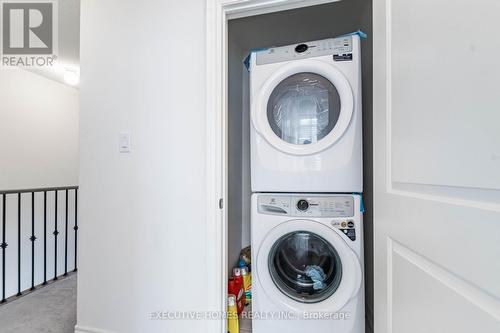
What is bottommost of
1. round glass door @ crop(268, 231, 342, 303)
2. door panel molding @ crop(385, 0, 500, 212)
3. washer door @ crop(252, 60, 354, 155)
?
round glass door @ crop(268, 231, 342, 303)

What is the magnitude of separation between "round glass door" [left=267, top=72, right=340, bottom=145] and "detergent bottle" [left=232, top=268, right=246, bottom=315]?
1081 mm

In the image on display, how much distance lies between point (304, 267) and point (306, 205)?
41 centimetres

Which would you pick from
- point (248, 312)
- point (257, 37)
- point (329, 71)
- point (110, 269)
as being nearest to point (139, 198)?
point (110, 269)

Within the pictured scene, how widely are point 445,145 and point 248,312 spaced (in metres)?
1.62

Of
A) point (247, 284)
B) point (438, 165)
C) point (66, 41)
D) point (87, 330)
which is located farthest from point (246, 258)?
point (66, 41)

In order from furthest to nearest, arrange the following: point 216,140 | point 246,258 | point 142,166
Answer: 1. point 246,258
2. point 142,166
3. point 216,140

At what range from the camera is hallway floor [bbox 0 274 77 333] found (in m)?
1.56

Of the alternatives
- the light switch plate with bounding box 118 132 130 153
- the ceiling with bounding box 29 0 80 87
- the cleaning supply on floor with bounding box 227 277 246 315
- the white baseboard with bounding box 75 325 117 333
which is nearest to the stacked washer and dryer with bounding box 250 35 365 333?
the cleaning supply on floor with bounding box 227 277 246 315

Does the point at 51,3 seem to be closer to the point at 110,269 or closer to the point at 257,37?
the point at 257,37

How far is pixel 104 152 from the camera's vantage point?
140cm

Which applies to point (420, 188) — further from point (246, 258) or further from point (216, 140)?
point (246, 258)

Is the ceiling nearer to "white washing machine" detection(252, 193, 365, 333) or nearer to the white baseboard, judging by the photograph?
"white washing machine" detection(252, 193, 365, 333)

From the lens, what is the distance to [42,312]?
68.6 inches

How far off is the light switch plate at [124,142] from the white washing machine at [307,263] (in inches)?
32.2
